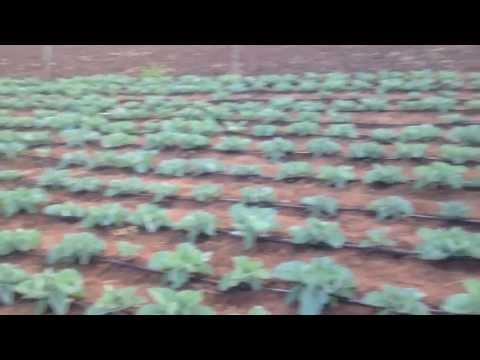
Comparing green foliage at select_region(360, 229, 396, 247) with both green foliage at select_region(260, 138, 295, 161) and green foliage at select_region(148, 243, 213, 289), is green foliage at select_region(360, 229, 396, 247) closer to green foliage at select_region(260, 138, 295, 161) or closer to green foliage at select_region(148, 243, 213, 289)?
green foliage at select_region(148, 243, 213, 289)

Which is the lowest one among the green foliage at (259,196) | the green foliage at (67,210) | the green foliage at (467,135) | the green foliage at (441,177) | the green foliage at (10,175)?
the green foliage at (67,210)

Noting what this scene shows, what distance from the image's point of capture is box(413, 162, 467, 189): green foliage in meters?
3.64

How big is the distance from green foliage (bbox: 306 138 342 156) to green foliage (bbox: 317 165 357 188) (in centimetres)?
51

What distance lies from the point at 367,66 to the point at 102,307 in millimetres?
6325

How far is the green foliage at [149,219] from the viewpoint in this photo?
343 centimetres

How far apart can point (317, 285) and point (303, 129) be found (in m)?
2.68

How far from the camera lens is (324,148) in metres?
4.51

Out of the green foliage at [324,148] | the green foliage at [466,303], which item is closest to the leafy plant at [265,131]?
the green foliage at [324,148]

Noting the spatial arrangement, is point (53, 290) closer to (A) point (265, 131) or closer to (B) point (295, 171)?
(B) point (295, 171)

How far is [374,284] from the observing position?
2.73 m

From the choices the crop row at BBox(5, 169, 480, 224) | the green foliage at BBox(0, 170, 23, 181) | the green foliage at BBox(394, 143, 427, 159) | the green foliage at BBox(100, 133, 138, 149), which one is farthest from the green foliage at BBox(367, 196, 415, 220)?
the green foliage at BBox(0, 170, 23, 181)

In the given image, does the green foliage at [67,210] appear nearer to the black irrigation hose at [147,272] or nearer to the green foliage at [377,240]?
the black irrigation hose at [147,272]

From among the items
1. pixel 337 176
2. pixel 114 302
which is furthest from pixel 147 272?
pixel 337 176

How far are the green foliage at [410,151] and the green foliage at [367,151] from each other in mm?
138
